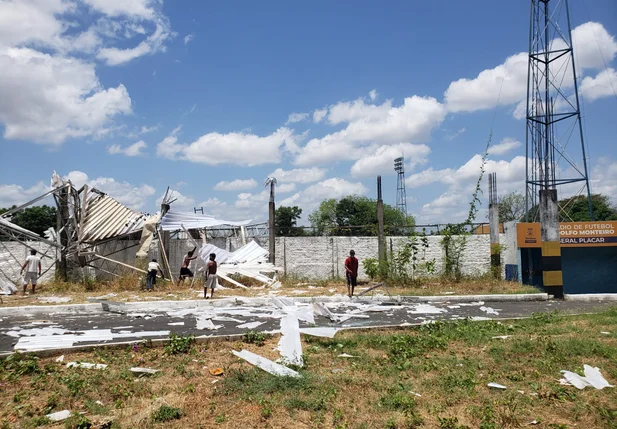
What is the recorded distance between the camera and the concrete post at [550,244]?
586 inches

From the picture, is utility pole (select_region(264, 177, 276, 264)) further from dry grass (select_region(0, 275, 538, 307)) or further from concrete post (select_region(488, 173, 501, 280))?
concrete post (select_region(488, 173, 501, 280))

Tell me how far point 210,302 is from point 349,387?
27.0ft

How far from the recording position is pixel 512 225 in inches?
807

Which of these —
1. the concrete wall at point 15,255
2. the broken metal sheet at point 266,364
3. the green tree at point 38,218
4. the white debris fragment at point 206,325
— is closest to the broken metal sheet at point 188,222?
the concrete wall at point 15,255

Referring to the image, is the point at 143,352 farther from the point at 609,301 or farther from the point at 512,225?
the point at 512,225

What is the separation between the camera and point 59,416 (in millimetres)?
5312

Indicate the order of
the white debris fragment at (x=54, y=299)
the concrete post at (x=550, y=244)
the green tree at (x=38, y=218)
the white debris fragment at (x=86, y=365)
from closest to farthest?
the white debris fragment at (x=86, y=365)
the white debris fragment at (x=54, y=299)
the concrete post at (x=550, y=244)
the green tree at (x=38, y=218)

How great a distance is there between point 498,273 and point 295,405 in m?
15.5

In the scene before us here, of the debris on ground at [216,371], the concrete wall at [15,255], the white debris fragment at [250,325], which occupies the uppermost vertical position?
the concrete wall at [15,255]

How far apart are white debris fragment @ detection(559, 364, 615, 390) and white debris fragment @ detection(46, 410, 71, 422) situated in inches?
239

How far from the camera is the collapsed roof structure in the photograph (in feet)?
59.1

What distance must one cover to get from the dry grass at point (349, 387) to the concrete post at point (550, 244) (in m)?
7.16

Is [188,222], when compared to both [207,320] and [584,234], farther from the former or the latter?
[584,234]

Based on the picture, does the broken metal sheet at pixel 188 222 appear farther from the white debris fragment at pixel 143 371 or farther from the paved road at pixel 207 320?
the white debris fragment at pixel 143 371
